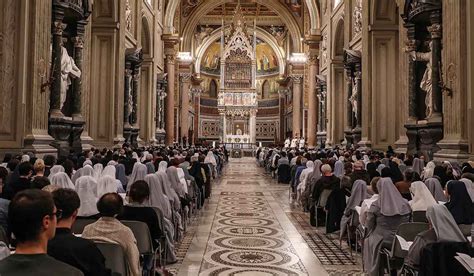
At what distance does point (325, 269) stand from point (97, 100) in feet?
35.4

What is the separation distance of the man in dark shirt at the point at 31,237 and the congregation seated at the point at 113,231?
4.87 feet

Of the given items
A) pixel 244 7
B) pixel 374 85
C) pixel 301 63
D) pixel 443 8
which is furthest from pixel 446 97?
pixel 244 7

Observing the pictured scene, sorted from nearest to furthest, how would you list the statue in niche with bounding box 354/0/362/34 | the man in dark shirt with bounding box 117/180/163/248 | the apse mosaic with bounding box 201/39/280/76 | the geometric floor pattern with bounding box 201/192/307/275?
1. the man in dark shirt with bounding box 117/180/163/248
2. the geometric floor pattern with bounding box 201/192/307/275
3. the statue in niche with bounding box 354/0/362/34
4. the apse mosaic with bounding box 201/39/280/76

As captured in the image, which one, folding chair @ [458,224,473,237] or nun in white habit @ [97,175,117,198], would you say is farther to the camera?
nun in white habit @ [97,175,117,198]

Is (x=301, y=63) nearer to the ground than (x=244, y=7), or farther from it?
nearer to the ground

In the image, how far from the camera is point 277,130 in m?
41.1

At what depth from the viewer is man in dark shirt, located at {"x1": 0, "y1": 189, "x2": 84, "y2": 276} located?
5.74 feet

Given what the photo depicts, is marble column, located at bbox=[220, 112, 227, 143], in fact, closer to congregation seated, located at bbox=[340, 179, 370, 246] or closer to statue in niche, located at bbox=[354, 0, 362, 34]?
statue in niche, located at bbox=[354, 0, 362, 34]

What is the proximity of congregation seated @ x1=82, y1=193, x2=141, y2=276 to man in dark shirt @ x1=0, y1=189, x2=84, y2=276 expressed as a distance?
58.4 inches

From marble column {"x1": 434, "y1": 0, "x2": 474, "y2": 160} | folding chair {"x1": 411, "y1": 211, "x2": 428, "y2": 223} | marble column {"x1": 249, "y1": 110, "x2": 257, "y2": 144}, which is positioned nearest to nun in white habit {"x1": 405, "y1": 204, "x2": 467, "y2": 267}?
folding chair {"x1": 411, "y1": 211, "x2": 428, "y2": 223}

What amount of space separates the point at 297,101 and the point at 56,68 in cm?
2449

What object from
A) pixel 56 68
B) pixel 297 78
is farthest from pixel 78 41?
A: pixel 297 78

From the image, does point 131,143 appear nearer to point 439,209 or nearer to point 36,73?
point 36,73

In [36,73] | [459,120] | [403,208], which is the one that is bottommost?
[403,208]
